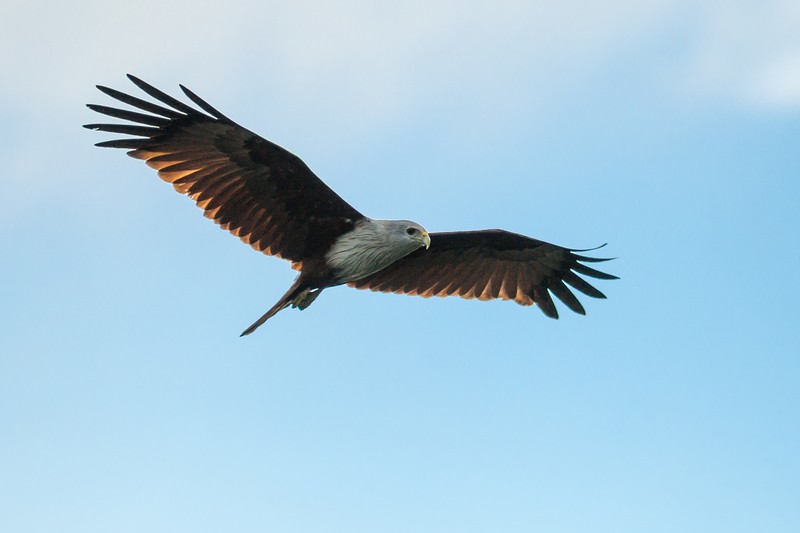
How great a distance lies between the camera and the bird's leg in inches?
392

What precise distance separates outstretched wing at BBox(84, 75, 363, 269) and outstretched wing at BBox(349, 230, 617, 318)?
106cm

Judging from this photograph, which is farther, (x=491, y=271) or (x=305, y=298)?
(x=491, y=271)

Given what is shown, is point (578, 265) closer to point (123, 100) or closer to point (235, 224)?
point (235, 224)

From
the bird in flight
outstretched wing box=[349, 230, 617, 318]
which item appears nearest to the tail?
the bird in flight

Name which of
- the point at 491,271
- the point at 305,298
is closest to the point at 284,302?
the point at 305,298

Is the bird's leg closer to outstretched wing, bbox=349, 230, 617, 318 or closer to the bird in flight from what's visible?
the bird in flight

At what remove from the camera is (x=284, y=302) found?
9695mm

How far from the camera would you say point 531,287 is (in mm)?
11742

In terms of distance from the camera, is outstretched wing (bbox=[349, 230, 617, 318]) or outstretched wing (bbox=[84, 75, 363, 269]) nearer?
outstretched wing (bbox=[84, 75, 363, 269])

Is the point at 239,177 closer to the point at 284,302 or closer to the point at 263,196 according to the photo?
the point at 263,196

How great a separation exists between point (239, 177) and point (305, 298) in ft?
4.52

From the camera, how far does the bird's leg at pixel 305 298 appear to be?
392 inches

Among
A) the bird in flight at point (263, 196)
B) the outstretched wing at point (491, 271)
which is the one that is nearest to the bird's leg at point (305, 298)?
the bird in flight at point (263, 196)

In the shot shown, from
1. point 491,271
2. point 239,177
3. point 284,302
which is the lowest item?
point 284,302
